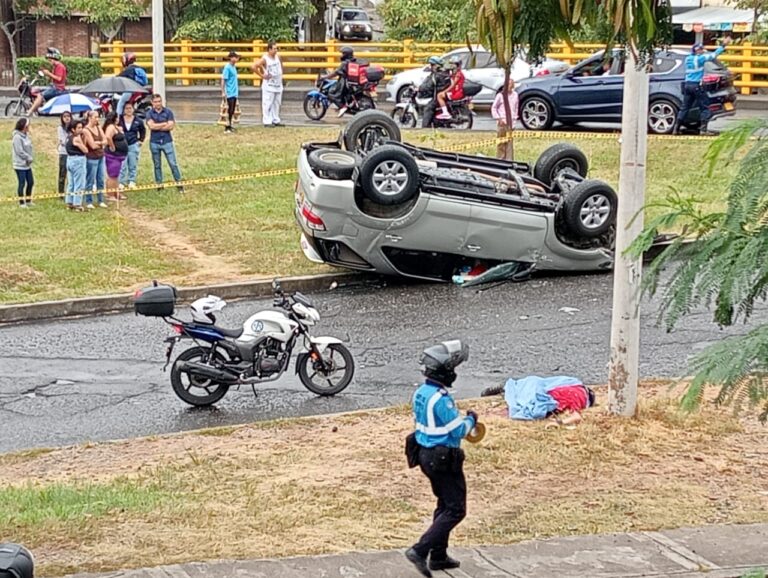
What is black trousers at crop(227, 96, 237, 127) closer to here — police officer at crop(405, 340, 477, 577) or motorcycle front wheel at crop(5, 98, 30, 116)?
motorcycle front wheel at crop(5, 98, 30, 116)

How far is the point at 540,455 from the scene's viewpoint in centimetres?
856

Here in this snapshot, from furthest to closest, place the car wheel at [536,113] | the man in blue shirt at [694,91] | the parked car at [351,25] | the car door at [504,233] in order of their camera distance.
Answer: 1. the parked car at [351,25]
2. the car wheel at [536,113]
3. the man in blue shirt at [694,91]
4. the car door at [504,233]

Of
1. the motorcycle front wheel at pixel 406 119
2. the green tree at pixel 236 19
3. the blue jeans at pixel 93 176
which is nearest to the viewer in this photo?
the blue jeans at pixel 93 176

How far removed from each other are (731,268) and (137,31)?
157 ft

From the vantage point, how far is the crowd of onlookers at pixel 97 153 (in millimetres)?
18672

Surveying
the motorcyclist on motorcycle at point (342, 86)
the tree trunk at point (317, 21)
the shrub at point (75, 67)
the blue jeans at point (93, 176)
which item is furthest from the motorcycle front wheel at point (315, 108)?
the tree trunk at point (317, 21)

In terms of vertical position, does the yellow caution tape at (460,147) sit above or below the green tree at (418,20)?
below

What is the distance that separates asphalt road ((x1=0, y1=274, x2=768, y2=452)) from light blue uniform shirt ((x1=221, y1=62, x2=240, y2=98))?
10.6 m

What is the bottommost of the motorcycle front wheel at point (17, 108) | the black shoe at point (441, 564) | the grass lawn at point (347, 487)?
the grass lawn at point (347, 487)

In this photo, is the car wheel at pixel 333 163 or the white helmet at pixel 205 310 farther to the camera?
the car wheel at pixel 333 163

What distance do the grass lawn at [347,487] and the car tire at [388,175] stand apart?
470cm

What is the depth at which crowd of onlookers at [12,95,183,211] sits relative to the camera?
1867 centimetres

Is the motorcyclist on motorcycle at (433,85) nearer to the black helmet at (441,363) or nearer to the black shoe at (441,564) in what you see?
the black helmet at (441,363)

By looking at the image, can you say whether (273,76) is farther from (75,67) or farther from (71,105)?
(75,67)
